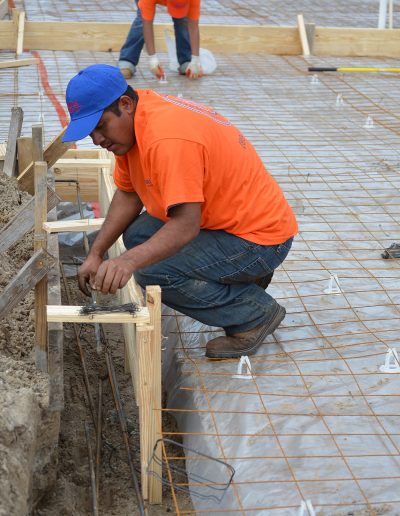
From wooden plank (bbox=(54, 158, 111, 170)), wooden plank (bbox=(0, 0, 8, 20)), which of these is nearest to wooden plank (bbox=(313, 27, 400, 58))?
wooden plank (bbox=(0, 0, 8, 20))

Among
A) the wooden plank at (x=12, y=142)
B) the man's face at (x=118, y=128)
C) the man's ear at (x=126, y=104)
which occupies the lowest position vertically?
the wooden plank at (x=12, y=142)

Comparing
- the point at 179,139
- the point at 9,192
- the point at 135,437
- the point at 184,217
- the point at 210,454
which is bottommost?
the point at 135,437

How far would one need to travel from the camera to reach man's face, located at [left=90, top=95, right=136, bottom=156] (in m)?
2.53

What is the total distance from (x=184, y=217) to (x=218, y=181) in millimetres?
247

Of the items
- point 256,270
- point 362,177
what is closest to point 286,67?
point 362,177

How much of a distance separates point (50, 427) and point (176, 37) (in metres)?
5.61

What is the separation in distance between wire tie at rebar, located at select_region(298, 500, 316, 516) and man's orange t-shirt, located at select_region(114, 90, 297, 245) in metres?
1.01

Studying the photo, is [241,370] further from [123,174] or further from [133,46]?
[133,46]

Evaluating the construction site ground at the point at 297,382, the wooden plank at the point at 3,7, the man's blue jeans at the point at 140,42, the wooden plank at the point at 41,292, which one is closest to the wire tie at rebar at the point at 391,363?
the construction site ground at the point at 297,382

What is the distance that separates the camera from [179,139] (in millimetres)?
2465

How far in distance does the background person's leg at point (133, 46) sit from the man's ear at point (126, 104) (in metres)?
5.11

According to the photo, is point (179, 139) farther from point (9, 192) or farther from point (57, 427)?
point (9, 192)

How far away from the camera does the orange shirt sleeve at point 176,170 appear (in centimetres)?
244

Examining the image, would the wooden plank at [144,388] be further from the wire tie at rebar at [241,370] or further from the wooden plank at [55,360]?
the wire tie at rebar at [241,370]
